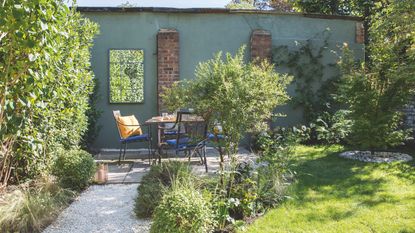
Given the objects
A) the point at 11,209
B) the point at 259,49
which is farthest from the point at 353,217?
the point at 259,49

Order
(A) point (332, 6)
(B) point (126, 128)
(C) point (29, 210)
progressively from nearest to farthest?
(C) point (29, 210) < (B) point (126, 128) < (A) point (332, 6)

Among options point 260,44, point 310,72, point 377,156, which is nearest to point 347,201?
point 377,156

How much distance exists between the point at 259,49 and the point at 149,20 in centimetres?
240

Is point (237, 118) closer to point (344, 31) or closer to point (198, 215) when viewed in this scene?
point (198, 215)

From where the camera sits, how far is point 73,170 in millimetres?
4543

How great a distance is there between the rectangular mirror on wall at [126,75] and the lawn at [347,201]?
395 centimetres

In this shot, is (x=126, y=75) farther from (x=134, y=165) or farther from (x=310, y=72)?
(x=310, y=72)

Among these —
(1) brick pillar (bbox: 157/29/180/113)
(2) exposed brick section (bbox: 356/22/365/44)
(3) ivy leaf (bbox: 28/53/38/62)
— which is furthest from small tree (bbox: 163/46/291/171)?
(2) exposed brick section (bbox: 356/22/365/44)

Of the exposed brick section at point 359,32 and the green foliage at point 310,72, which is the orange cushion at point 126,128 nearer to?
the green foliage at point 310,72

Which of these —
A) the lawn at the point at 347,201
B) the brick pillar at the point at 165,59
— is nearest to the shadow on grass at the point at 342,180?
Answer: the lawn at the point at 347,201

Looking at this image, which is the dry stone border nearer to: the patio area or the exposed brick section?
the patio area

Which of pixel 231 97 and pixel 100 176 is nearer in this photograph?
pixel 231 97

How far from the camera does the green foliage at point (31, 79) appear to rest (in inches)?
110

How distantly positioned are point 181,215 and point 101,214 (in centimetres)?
123
